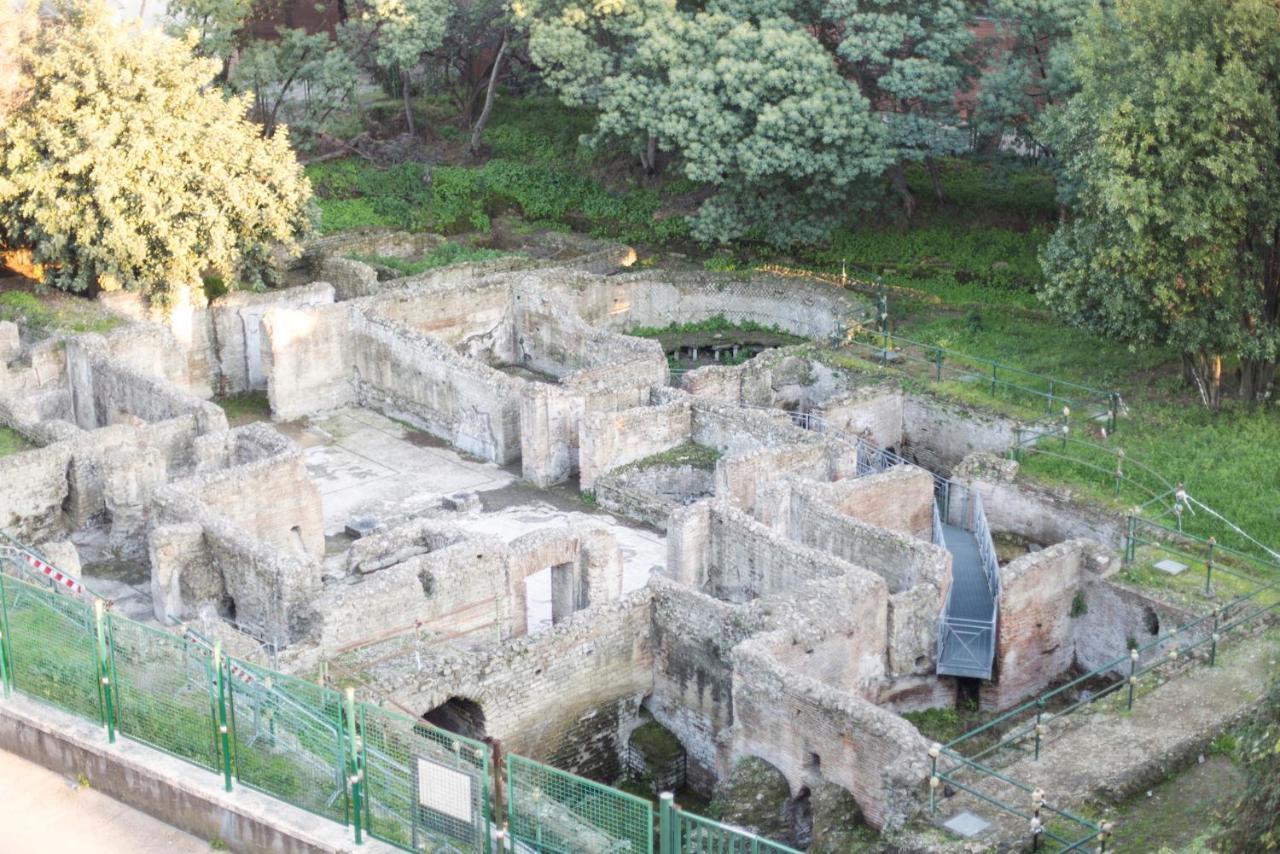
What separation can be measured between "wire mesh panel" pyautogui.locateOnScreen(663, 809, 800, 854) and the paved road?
4792 millimetres

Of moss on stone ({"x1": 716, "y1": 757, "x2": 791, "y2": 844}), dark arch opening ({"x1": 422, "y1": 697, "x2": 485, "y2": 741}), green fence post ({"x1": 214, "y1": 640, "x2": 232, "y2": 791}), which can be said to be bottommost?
moss on stone ({"x1": 716, "y1": 757, "x2": 791, "y2": 844})

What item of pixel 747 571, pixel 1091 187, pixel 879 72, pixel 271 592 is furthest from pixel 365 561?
pixel 879 72

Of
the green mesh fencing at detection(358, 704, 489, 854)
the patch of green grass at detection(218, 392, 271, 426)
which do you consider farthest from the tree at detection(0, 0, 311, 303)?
the green mesh fencing at detection(358, 704, 489, 854)

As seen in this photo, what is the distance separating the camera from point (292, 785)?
1978cm

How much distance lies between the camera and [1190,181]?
30.5 meters

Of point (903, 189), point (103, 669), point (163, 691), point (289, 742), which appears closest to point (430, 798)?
point (289, 742)

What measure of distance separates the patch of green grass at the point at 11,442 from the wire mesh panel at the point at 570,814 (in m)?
15.4

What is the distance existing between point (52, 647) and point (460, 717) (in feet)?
18.2

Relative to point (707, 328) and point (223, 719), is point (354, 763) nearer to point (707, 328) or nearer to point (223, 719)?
point (223, 719)

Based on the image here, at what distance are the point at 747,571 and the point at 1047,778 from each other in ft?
21.9

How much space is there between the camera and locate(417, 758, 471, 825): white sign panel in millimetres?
19266

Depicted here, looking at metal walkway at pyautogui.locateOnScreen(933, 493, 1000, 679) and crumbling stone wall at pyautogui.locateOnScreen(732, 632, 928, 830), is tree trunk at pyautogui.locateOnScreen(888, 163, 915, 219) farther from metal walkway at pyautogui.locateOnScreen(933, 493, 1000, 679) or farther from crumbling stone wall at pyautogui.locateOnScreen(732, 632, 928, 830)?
crumbling stone wall at pyautogui.locateOnScreen(732, 632, 928, 830)

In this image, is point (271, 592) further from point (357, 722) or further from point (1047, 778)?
point (1047, 778)

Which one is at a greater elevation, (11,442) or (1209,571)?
(11,442)
